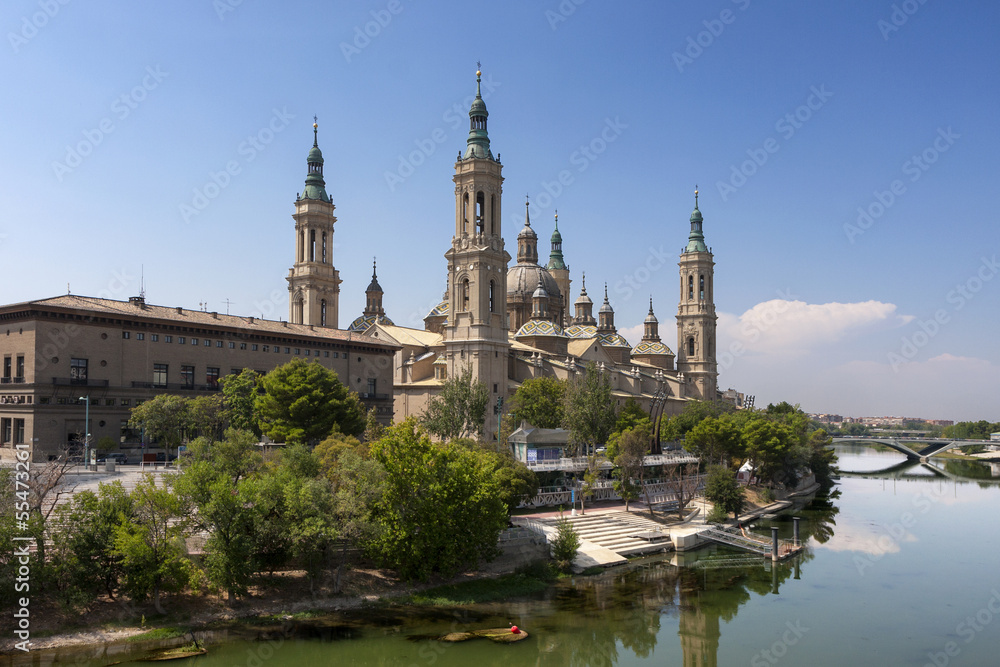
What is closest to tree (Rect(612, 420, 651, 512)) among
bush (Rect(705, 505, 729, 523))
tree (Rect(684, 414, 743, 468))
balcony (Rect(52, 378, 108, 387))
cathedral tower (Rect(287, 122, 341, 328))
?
bush (Rect(705, 505, 729, 523))

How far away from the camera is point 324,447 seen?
38969mm

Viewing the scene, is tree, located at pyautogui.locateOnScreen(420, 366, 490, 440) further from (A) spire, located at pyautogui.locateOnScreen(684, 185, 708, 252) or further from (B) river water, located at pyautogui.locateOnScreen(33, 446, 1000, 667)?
(A) spire, located at pyautogui.locateOnScreen(684, 185, 708, 252)

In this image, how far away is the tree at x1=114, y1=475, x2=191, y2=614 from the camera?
26516 mm

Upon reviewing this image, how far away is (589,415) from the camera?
2274 inches

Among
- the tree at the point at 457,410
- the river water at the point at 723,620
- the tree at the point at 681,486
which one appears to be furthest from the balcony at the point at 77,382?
the tree at the point at 681,486

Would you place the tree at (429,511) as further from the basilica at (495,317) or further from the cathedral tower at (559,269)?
the cathedral tower at (559,269)

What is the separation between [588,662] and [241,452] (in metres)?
17.4

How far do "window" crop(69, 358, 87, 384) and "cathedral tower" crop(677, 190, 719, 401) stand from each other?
78.6m

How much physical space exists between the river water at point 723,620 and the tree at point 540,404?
73.8 ft

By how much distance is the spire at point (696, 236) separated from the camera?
109m

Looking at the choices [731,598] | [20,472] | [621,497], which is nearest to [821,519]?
[621,497]

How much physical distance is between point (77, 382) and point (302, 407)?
16.9 m

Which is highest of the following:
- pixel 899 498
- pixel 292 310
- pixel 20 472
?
pixel 292 310

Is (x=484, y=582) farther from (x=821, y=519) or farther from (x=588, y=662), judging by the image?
(x=821, y=519)
